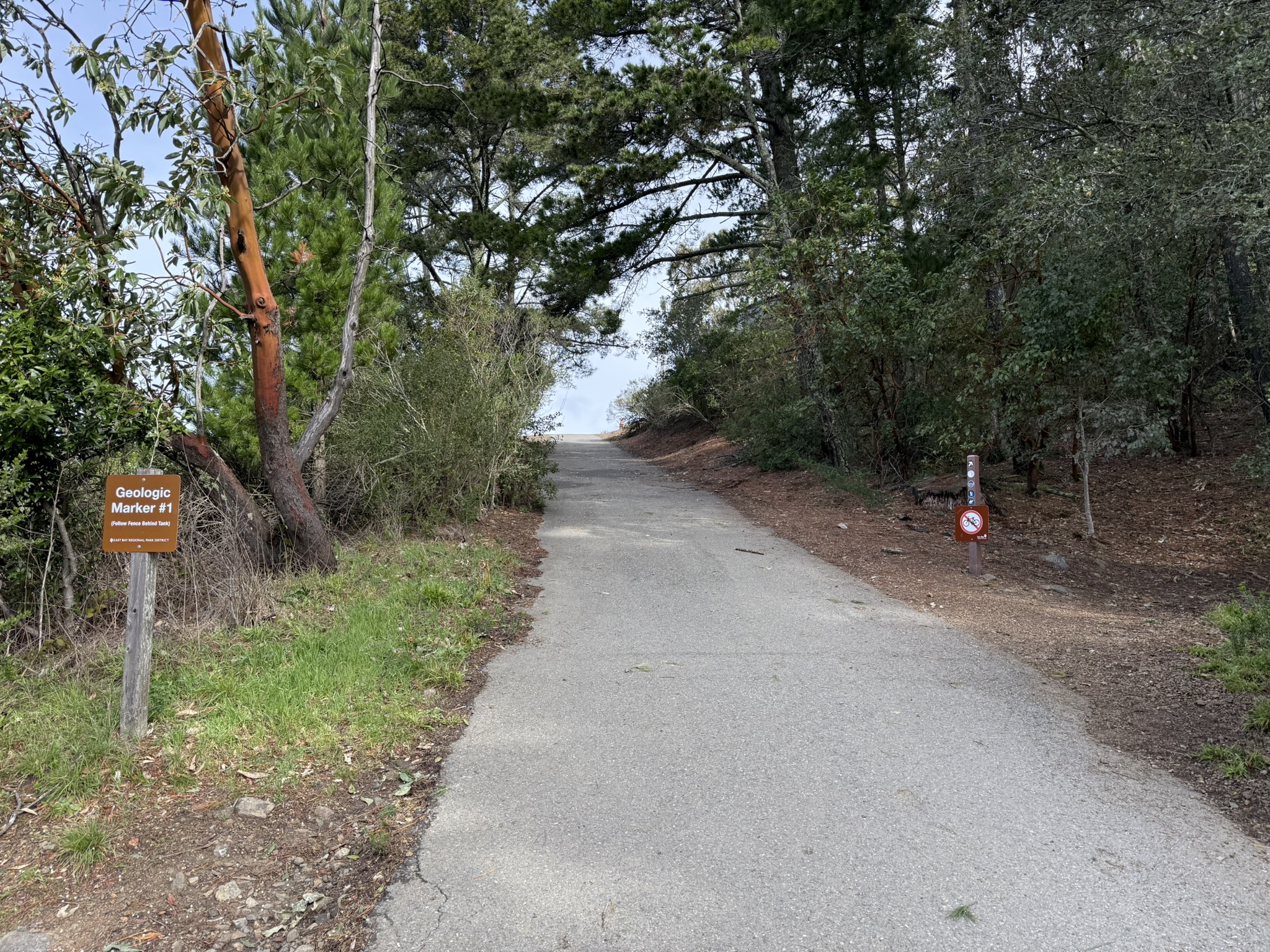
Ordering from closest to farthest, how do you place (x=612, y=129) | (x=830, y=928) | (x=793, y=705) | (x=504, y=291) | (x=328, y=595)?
(x=830, y=928) → (x=793, y=705) → (x=328, y=595) → (x=612, y=129) → (x=504, y=291)

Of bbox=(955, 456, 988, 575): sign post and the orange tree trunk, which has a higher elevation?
the orange tree trunk

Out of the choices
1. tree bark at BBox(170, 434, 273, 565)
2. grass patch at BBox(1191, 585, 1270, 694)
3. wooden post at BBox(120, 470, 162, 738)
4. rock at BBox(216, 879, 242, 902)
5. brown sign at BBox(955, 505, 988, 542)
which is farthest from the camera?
brown sign at BBox(955, 505, 988, 542)

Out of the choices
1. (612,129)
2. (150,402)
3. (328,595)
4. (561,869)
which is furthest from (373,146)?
(561,869)

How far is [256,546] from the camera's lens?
8.48 m

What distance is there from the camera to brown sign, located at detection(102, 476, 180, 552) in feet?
15.9

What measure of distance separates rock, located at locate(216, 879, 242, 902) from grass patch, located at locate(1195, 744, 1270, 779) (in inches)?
195

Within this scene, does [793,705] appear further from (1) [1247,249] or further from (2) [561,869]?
(1) [1247,249]

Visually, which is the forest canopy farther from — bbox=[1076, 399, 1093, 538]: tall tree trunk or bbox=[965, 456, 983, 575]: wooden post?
bbox=[965, 456, 983, 575]: wooden post

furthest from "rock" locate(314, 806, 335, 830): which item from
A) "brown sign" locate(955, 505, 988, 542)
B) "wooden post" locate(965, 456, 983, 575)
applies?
"wooden post" locate(965, 456, 983, 575)

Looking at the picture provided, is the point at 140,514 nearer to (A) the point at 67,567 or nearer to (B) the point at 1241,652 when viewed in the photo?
(A) the point at 67,567

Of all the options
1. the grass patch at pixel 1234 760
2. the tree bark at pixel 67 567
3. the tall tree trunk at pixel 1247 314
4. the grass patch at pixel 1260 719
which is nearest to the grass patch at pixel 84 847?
the tree bark at pixel 67 567

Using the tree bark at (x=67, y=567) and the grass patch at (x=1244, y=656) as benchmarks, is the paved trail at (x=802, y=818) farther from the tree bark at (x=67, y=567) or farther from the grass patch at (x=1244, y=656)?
the tree bark at (x=67, y=567)

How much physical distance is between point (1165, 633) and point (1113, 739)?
275 cm

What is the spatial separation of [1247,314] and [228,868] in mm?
14565
